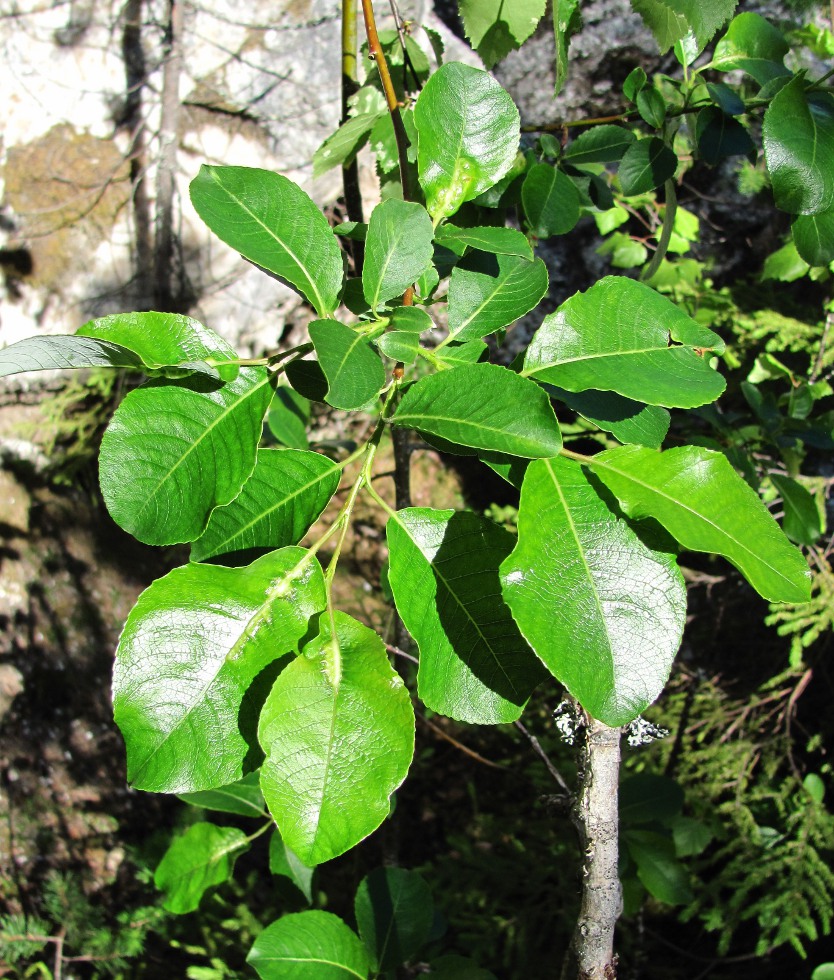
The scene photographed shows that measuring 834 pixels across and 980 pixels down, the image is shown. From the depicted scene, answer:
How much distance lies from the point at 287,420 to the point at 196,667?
77 centimetres

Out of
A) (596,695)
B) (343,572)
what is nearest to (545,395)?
(596,695)

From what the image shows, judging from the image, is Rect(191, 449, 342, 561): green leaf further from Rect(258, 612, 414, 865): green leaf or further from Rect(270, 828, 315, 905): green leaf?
Rect(270, 828, 315, 905): green leaf

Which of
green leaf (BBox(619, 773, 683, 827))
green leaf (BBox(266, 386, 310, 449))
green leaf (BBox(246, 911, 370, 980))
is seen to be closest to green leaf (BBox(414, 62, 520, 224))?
green leaf (BBox(266, 386, 310, 449))

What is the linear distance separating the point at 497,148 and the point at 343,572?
2465 mm

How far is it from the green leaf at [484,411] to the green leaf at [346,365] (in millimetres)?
34

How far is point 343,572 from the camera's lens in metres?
3.01

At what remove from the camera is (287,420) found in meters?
1.23

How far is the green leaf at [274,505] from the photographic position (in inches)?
22.3

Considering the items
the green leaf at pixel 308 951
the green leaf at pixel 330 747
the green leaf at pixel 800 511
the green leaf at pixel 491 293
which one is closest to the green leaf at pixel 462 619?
the green leaf at pixel 330 747

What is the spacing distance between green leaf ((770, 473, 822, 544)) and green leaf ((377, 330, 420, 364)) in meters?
1.07

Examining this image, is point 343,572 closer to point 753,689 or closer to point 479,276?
point 753,689

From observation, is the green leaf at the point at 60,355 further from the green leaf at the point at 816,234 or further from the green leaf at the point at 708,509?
the green leaf at the point at 816,234

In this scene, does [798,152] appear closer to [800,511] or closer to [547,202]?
→ [547,202]

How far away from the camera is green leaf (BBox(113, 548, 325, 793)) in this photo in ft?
1.61
